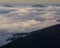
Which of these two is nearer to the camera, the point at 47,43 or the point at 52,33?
the point at 47,43

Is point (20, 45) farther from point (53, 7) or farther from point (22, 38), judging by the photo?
point (53, 7)

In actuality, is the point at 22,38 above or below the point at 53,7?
above

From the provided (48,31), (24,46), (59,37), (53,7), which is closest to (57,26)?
(48,31)

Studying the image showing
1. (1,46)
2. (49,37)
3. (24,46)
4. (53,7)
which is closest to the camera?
(24,46)

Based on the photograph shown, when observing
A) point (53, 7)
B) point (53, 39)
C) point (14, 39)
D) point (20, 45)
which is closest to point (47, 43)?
point (53, 39)

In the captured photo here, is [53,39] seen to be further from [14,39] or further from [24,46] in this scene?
[14,39]

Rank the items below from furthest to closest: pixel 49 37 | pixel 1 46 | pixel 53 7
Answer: pixel 53 7 → pixel 1 46 → pixel 49 37
